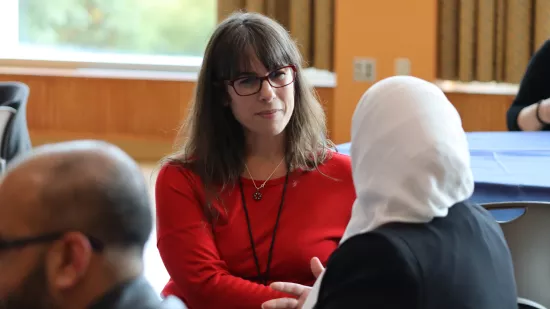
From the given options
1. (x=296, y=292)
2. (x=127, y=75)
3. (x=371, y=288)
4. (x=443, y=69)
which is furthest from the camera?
(x=127, y=75)

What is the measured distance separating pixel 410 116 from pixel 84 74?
493 centimetres

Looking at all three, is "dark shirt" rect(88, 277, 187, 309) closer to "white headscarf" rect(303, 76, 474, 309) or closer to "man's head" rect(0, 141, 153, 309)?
"man's head" rect(0, 141, 153, 309)

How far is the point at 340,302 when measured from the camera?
1.07 metres

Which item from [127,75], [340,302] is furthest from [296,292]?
[127,75]

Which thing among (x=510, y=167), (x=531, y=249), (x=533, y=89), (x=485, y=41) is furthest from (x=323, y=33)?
(x=531, y=249)

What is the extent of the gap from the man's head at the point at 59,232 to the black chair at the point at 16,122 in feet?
5.79

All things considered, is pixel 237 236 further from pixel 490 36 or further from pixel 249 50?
pixel 490 36

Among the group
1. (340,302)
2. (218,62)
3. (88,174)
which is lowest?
(340,302)

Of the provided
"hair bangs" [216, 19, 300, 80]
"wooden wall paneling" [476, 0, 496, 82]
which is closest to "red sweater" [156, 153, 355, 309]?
Answer: "hair bangs" [216, 19, 300, 80]

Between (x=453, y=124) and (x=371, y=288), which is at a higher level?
(x=453, y=124)

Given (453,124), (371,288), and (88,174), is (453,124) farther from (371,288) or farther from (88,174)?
(88,174)

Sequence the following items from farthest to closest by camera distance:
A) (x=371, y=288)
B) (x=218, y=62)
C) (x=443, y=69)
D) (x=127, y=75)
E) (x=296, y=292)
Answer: (x=127, y=75), (x=443, y=69), (x=218, y=62), (x=296, y=292), (x=371, y=288)

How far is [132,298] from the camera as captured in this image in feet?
2.97

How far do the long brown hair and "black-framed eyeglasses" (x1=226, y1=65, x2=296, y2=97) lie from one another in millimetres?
15
